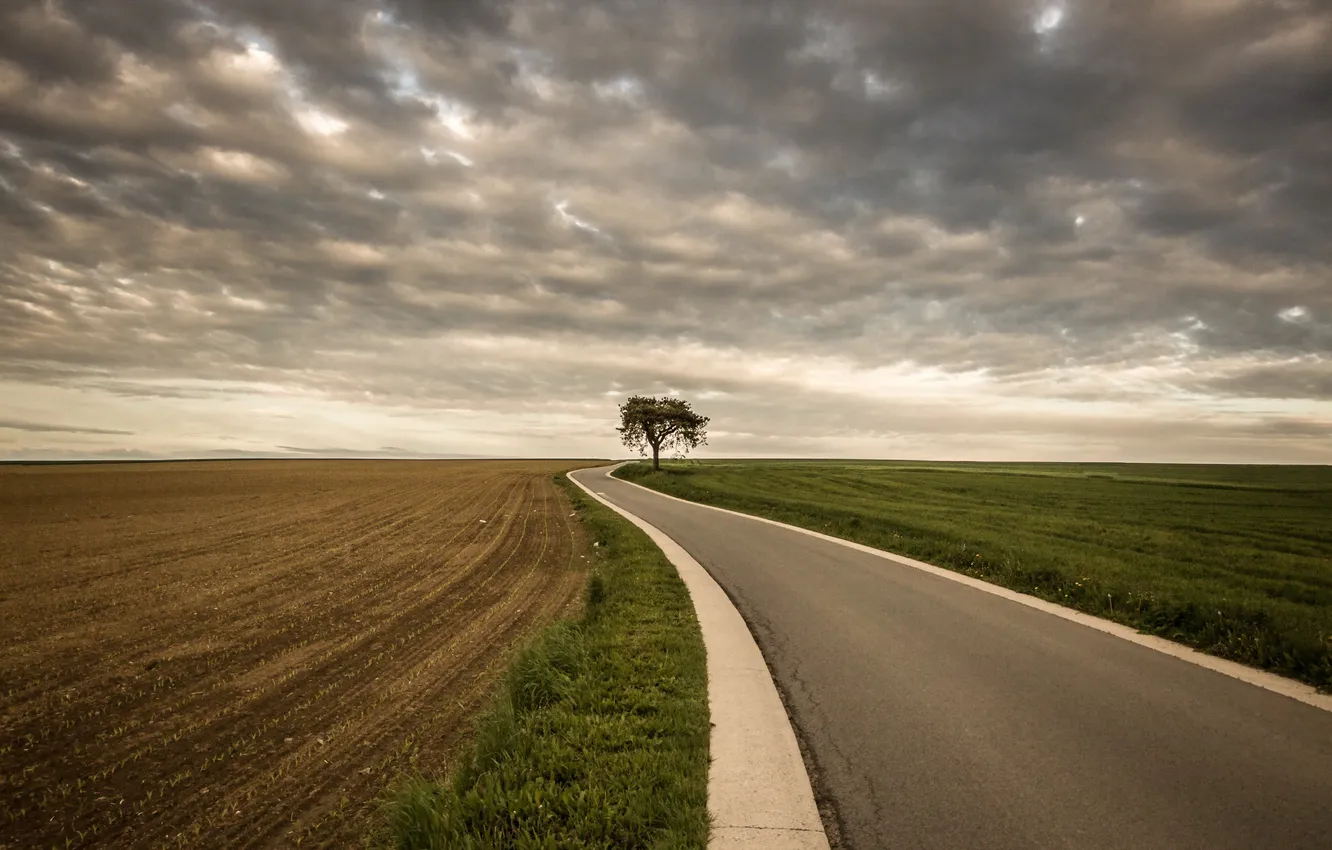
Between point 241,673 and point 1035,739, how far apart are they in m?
8.70

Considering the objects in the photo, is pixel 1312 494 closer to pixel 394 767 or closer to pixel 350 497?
pixel 394 767

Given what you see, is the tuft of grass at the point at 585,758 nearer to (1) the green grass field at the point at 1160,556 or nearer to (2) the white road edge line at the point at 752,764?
(2) the white road edge line at the point at 752,764

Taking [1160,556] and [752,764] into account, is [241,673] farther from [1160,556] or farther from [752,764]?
[1160,556]

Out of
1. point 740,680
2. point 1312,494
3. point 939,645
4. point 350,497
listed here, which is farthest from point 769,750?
point 1312,494

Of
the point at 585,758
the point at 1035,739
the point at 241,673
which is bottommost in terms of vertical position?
the point at 241,673

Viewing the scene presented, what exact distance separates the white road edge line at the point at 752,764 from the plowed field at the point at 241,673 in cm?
272

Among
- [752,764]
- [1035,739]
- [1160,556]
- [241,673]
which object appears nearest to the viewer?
[752,764]

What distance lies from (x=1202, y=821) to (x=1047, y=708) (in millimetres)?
1661

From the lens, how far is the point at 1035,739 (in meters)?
4.58

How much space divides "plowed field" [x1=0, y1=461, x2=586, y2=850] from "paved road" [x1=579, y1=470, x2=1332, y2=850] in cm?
375

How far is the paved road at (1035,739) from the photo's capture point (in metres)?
3.52

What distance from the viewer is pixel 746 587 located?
1074 centimetres

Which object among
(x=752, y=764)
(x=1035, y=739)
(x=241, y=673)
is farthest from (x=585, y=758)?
(x=241, y=673)

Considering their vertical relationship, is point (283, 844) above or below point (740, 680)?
below
